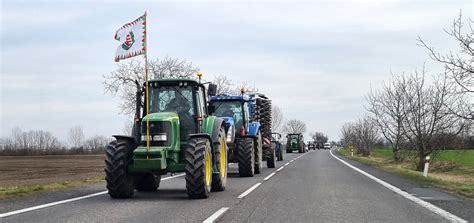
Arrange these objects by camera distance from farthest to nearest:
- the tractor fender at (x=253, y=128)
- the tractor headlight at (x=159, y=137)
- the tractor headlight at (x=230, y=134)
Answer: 1. the tractor fender at (x=253, y=128)
2. the tractor headlight at (x=230, y=134)
3. the tractor headlight at (x=159, y=137)

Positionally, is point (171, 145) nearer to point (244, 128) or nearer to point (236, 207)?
point (236, 207)

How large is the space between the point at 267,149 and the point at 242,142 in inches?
243

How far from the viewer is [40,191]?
13.2m

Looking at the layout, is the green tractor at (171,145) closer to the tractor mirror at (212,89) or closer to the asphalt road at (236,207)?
the tractor mirror at (212,89)

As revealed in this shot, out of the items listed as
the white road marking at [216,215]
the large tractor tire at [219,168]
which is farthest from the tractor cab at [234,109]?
the white road marking at [216,215]

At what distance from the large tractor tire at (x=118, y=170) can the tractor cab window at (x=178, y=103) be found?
1.53 metres

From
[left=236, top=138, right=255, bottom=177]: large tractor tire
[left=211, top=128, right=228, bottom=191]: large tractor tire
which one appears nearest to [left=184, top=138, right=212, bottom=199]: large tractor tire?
[left=211, top=128, right=228, bottom=191]: large tractor tire

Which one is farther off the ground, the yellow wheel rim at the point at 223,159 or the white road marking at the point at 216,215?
the yellow wheel rim at the point at 223,159

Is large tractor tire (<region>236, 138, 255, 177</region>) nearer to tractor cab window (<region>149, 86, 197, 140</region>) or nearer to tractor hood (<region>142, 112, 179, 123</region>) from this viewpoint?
tractor cab window (<region>149, 86, 197, 140</region>)

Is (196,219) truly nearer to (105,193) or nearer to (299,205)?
(299,205)

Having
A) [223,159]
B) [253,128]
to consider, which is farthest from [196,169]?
[253,128]

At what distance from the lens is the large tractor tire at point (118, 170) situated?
11.1m

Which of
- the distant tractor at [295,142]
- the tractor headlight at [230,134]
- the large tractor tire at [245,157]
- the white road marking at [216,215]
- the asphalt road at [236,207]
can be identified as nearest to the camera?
the white road marking at [216,215]

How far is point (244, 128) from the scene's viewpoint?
20344mm
